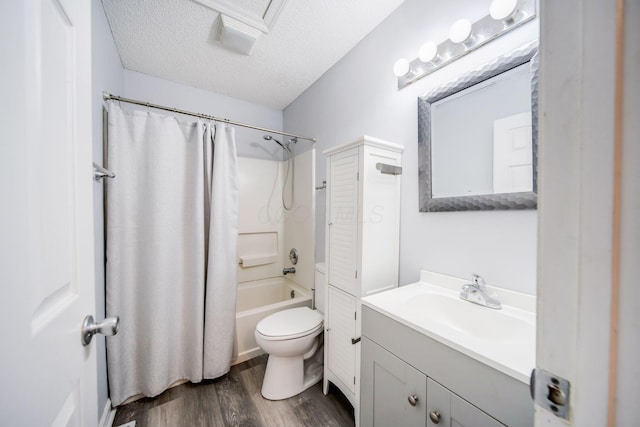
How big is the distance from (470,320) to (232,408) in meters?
1.45

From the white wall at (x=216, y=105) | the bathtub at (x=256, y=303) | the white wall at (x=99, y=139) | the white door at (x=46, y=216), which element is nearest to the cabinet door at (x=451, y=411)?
the white door at (x=46, y=216)

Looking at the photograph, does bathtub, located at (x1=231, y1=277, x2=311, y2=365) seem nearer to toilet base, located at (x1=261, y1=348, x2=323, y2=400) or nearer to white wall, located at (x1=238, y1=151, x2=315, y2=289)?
white wall, located at (x1=238, y1=151, x2=315, y2=289)

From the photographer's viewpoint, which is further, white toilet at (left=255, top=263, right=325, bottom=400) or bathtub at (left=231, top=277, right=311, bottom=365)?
bathtub at (left=231, top=277, right=311, bottom=365)

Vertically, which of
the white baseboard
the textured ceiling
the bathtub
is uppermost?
the textured ceiling

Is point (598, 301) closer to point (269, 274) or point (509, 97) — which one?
point (509, 97)

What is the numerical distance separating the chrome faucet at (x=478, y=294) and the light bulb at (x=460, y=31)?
1.07 metres

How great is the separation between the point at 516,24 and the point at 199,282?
2167mm

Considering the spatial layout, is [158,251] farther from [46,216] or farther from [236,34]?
[236,34]

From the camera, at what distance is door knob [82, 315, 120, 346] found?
542 millimetres

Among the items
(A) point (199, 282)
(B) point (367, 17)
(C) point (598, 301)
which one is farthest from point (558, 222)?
(A) point (199, 282)

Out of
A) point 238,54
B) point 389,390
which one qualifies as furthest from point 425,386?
point 238,54

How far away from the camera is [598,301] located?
247 mm

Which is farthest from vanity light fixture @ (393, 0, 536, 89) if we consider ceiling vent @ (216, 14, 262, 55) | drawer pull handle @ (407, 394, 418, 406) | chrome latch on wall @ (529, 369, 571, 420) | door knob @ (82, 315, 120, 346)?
door knob @ (82, 315, 120, 346)

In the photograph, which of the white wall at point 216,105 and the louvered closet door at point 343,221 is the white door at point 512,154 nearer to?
the louvered closet door at point 343,221
